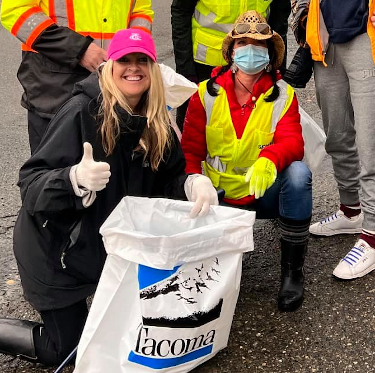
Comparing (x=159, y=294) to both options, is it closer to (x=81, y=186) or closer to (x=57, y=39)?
(x=81, y=186)

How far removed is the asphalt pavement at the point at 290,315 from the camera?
254 centimetres

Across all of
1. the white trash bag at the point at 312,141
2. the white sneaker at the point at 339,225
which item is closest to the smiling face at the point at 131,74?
the white trash bag at the point at 312,141

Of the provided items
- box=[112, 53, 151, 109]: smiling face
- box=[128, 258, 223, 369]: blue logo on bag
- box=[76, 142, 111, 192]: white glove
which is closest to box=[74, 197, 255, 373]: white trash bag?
box=[128, 258, 223, 369]: blue logo on bag

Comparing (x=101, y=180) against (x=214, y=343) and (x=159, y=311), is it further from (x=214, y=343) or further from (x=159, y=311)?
(x=214, y=343)

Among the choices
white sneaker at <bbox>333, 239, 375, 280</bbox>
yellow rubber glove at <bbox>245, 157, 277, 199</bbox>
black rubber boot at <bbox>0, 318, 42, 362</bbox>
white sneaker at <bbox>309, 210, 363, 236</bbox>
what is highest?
yellow rubber glove at <bbox>245, 157, 277, 199</bbox>

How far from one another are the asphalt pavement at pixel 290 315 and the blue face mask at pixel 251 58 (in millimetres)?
999

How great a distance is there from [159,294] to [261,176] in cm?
70

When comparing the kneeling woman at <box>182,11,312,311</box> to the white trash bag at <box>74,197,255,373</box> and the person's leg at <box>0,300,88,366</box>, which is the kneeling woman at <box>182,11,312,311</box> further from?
the person's leg at <box>0,300,88,366</box>

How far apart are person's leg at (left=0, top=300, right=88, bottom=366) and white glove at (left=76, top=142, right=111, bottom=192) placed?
589 mm

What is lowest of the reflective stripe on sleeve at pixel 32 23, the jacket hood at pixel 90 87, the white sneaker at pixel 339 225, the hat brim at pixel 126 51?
the white sneaker at pixel 339 225

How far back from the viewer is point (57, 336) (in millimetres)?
2492

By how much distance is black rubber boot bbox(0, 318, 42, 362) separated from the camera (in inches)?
97.9

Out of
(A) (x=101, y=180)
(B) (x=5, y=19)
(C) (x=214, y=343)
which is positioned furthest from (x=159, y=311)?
(B) (x=5, y=19)

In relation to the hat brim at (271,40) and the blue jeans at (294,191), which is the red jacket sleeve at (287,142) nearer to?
the blue jeans at (294,191)
